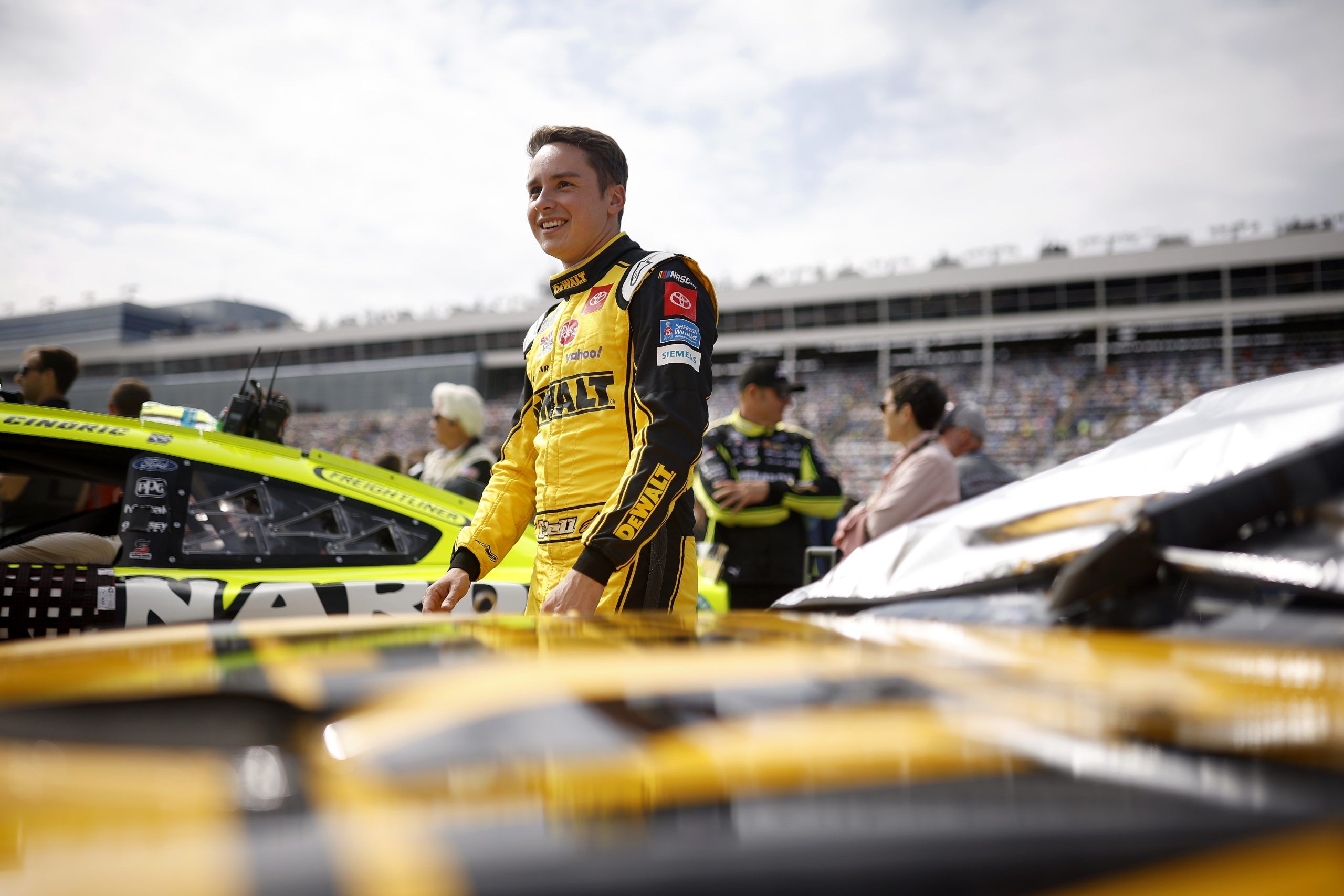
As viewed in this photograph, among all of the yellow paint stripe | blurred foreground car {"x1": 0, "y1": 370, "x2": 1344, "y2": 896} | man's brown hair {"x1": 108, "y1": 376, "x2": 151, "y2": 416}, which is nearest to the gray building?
man's brown hair {"x1": 108, "y1": 376, "x2": 151, "y2": 416}

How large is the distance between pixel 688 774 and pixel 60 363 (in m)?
4.96

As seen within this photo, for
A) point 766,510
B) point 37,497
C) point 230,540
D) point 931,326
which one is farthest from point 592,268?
point 931,326

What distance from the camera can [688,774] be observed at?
533 mm

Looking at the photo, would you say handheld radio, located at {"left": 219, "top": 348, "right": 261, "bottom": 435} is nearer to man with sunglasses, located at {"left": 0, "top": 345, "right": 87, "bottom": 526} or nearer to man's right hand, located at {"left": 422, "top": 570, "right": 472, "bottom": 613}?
man with sunglasses, located at {"left": 0, "top": 345, "right": 87, "bottom": 526}

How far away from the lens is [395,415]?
43.5 metres

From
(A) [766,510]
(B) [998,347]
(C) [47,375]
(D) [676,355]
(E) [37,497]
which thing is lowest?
(A) [766,510]

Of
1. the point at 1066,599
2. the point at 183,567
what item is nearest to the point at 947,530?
the point at 1066,599

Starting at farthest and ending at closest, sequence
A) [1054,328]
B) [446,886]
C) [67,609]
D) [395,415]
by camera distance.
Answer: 1. [395,415]
2. [1054,328]
3. [67,609]
4. [446,886]

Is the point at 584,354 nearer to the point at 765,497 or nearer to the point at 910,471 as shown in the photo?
the point at 910,471

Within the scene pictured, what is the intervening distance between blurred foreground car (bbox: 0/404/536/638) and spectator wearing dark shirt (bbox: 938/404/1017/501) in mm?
2332

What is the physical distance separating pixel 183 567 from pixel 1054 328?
134 ft

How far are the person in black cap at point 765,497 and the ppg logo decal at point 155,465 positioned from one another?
7.51 ft

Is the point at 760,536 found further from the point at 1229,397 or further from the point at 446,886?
the point at 446,886

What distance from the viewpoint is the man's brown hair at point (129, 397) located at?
4.66 metres
